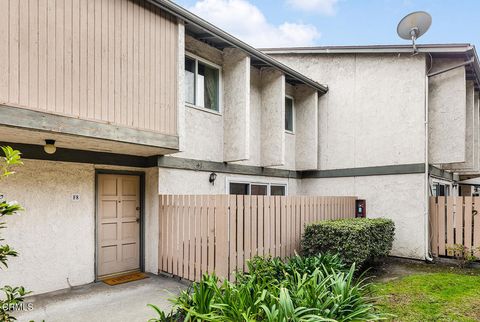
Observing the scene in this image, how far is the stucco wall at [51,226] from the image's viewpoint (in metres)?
5.95

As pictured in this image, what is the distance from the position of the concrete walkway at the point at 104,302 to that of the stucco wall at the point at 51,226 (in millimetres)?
374

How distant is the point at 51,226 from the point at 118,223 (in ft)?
4.81

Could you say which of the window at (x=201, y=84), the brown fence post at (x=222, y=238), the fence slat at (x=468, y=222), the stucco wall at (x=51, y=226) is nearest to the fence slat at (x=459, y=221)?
the fence slat at (x=468, y=222)

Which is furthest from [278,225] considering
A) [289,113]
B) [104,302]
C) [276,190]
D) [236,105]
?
[289,113]

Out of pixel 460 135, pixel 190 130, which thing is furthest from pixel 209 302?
pixel 460 135

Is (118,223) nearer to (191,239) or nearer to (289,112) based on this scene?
(191,239)

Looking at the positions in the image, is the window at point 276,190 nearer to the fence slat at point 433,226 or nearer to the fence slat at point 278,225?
the fence slat at point 278,225

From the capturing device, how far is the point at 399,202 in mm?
A: 9836

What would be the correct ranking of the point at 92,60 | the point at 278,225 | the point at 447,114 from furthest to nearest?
the point at 447,114, the point at 278,225, the point at 92,60

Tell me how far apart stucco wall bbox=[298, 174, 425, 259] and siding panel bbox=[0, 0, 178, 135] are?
6.77 meters

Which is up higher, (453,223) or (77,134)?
(77,134)

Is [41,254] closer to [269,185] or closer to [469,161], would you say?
[269,185]

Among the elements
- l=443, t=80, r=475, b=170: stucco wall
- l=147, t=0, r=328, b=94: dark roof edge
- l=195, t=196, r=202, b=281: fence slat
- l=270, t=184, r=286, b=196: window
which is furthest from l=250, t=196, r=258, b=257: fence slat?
l=443, t=80, r=475, b=170: stucco wall

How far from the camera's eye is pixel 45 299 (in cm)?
597
